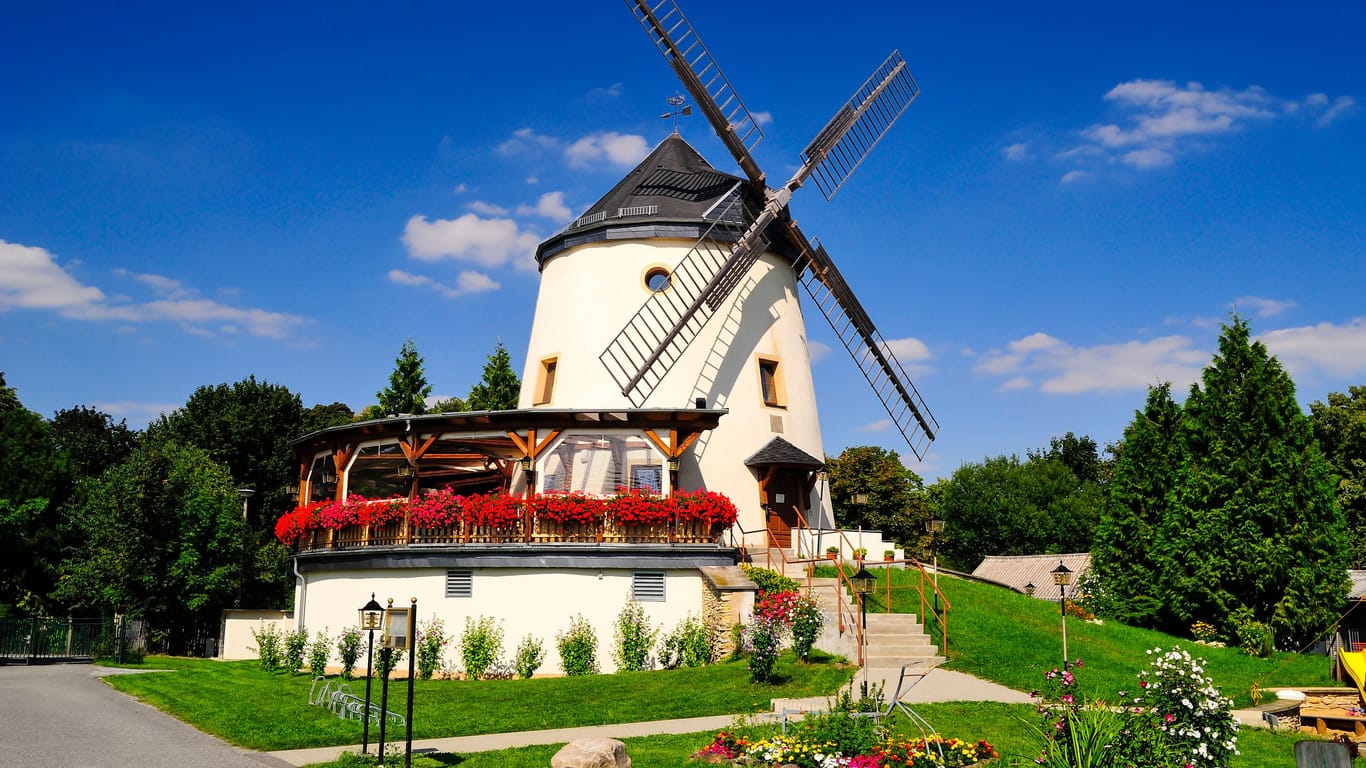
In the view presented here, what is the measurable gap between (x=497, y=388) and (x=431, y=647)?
819 inches

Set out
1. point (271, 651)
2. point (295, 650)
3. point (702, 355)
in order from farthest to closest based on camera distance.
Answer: point (702, 355) → point (271, 651) → point (295, 650)

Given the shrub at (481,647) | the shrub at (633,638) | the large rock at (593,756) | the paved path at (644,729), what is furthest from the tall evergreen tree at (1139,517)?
the large rock at (593,756)

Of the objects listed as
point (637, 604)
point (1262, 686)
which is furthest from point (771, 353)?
point (1262, 686)

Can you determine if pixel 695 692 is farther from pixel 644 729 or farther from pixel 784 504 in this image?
pixel 784 504

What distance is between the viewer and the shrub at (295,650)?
2417 cm

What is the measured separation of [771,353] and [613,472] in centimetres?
635

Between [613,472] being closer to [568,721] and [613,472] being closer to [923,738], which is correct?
[568,721]

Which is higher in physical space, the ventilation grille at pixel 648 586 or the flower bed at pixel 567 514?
the flower bed at pixel 567 514

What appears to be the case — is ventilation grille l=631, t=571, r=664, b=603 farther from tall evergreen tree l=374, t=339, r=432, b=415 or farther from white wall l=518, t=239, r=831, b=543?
tall evergreen tree l=374, t=339, r=432, b=415

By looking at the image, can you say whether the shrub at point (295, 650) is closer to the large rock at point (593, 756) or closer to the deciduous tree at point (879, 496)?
the large rock at point (593, 756)

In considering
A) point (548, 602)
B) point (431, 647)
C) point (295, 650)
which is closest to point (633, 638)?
point (548, 602)

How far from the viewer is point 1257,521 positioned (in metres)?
26.2

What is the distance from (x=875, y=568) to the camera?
24969mm

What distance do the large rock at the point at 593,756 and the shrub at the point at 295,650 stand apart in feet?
48.8
